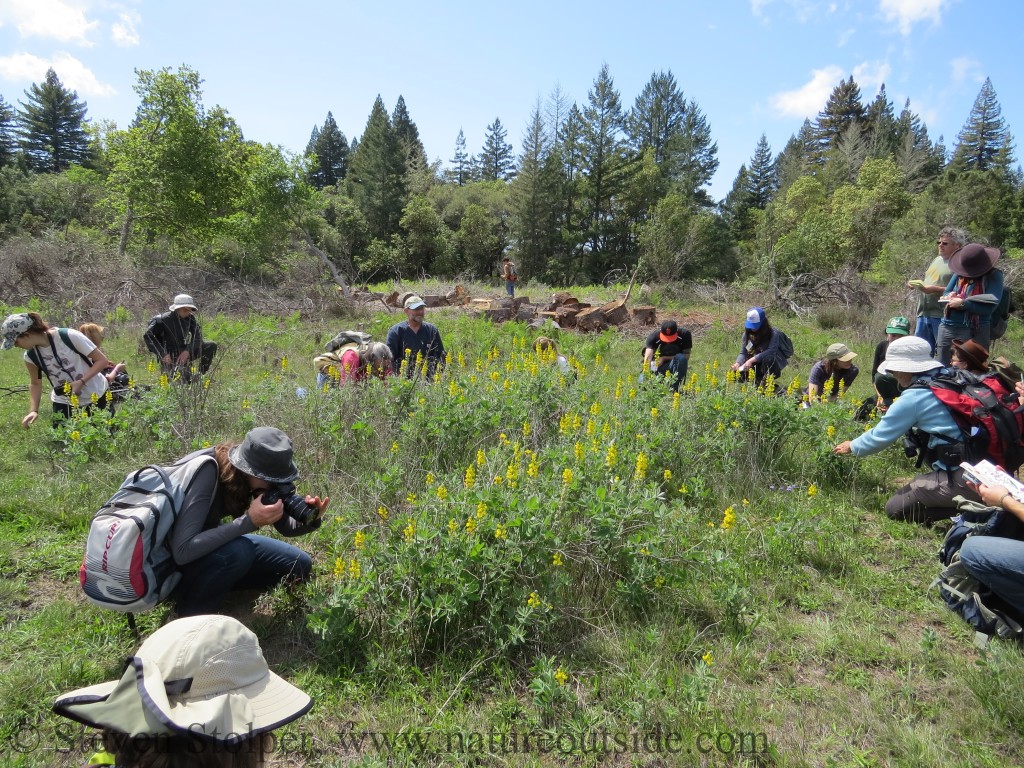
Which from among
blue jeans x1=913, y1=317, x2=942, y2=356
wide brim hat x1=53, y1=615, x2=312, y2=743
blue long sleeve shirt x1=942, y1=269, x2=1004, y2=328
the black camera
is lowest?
the black camera

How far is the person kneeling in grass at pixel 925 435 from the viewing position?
3445mm

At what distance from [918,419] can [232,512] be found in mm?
3923

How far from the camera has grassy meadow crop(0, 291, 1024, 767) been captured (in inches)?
82.8

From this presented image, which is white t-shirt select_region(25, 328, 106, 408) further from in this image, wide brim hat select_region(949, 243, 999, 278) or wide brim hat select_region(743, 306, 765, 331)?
wide brim hat select_region(949, 243, 999, 278)

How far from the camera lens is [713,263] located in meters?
34.7

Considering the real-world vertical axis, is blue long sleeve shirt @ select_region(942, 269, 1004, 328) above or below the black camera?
above

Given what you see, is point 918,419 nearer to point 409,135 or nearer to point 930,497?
point 930,497

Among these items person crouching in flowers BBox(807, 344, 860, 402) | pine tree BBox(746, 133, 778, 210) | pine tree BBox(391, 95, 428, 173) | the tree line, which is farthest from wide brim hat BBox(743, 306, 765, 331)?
pine tree BBox(746, 133, 778, 210)

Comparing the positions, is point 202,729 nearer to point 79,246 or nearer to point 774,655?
point 774,655

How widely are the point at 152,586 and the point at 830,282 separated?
15512 mm

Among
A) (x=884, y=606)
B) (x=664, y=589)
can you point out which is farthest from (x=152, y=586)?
(x=884, y=606)

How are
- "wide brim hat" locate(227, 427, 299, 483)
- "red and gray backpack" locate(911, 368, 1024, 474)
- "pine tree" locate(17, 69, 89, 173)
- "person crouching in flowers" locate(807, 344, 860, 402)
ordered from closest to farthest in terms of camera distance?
"wide brim hat" locate(227, 427, 299, 483)
"red and gray backpack" locate(911, 368, 1024, 474)
"person crouching in flowers" locate(807, 344, 860, 402)
"pine tree" locate(17, 69, 89, 173)

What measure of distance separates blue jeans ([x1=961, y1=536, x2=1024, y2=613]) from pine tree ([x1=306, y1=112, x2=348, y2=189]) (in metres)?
55.1

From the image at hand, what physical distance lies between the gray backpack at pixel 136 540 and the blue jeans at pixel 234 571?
0.45 feet
